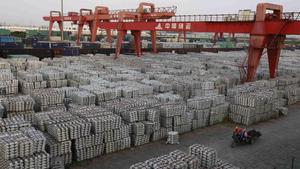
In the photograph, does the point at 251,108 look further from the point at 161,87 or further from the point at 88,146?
the point at 88,146

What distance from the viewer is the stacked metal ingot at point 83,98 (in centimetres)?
2248

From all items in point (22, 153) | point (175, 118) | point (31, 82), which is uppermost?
point (31, 82)

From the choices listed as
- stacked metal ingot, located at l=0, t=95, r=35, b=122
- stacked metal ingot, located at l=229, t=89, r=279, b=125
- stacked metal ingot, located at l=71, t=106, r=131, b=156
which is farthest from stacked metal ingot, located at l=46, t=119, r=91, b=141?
stacked metal ingot, located at l=229, t=89, r=279, b=125

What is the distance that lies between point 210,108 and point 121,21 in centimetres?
3117

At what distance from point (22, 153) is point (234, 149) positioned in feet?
41.2

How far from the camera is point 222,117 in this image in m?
24.7

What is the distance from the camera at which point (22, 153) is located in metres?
13.1

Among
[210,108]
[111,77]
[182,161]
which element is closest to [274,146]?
[210,108]

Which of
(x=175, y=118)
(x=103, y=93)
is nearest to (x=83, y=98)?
(x=103, y=93)

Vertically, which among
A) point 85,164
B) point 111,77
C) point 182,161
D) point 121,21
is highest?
point 121,21

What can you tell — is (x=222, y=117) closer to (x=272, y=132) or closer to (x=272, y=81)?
(x=272, y=132)

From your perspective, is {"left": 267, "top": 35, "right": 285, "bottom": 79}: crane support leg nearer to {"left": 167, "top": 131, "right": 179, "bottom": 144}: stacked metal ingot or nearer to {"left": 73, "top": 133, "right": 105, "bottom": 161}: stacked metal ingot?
{"left": 167, "top": 131, "right": 179, "bottom": 144}: stacked metal ingot

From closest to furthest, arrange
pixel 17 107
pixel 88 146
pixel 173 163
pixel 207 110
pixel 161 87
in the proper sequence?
pixel 173 163, pixel 88 146, pixel 17 107, pixel 207 110, pixel 161 87

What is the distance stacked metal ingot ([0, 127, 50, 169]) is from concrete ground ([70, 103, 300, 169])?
2998 millimetres
